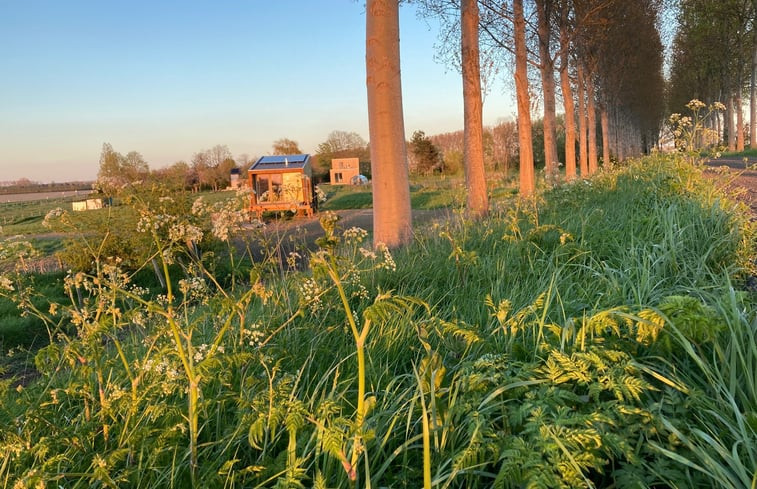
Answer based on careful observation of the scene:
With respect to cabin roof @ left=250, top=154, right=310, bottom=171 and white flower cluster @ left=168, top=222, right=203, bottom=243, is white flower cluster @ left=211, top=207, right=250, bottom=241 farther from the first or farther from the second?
cabin roof @ left=250, top=154, right=310, bottom=171

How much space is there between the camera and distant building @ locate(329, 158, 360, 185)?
5634 centimetres

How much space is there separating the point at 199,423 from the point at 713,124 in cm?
5036

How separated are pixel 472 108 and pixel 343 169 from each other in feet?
161

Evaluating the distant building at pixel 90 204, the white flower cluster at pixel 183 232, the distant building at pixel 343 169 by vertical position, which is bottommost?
the white flower cluster at pixel 183 232

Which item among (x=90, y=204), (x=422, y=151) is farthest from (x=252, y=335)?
(x=422, y=151)

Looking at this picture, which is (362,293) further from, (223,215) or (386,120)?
(386,120)

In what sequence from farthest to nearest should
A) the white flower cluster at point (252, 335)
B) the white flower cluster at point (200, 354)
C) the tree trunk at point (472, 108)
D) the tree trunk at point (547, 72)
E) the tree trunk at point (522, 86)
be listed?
the tree trunk at point (547, 72) < the tree trunk at point (522, 86) < the tree trunk at point (472, 108) < the white flower cluster at point (252, 335) < the white flower cluster at point (200, 354)

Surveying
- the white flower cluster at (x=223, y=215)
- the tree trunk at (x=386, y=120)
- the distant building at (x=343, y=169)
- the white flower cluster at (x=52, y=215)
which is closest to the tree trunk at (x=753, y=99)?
the tree trunk at (x=386, y=120)

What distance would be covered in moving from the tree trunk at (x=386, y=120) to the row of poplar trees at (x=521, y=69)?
0.04 feet

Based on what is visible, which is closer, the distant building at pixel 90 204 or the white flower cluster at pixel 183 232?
the white flower cluster at pixel 183 232

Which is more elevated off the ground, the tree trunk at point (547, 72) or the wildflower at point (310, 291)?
the tree trunk at point (547, 72)

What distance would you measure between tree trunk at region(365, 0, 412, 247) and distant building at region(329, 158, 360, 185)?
50513 millimetres

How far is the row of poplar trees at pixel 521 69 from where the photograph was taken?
591cm

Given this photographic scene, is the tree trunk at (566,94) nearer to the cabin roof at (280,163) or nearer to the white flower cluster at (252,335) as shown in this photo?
the cabin roof at (280,163)
